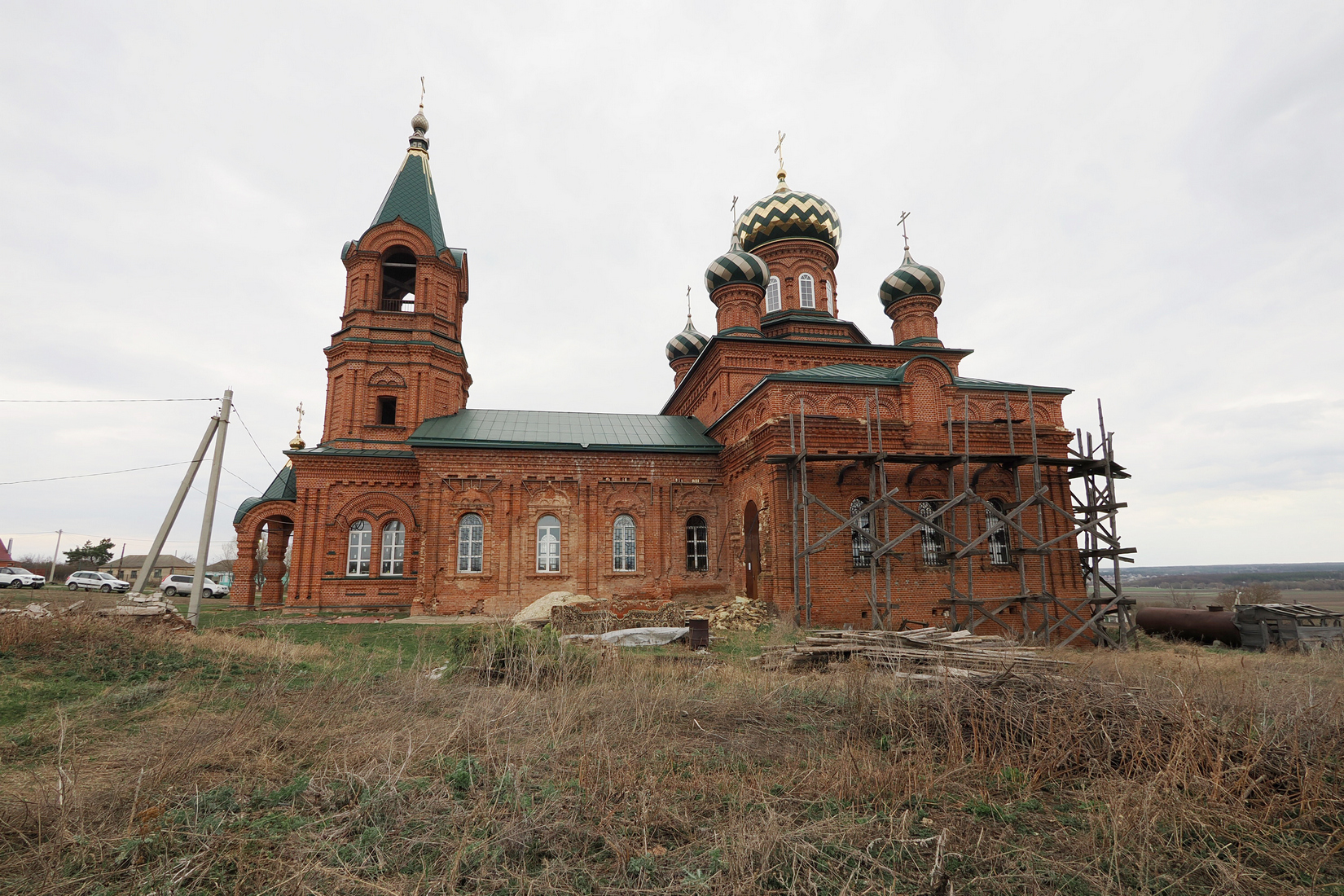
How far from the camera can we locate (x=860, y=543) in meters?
15.9

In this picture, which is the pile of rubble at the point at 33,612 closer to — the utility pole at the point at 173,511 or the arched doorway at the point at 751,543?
the utility pole at the point at 173,511

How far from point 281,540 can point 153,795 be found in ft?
69.8

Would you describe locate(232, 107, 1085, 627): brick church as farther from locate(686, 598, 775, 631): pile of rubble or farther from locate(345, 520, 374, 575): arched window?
locate(686, 598, 775, 631): pile of rubble

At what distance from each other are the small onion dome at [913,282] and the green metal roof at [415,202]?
13887 millimetres

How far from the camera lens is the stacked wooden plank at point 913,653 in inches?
302

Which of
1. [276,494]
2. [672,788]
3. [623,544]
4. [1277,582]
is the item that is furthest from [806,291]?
[1277,582]

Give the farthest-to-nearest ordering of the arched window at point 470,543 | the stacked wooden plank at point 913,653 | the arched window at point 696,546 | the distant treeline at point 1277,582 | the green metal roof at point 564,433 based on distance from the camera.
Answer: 1. the distant treeline at point 1277,582
2. the arched window at point 696,546
3. the green metal roof at point 564,433
4. the arched window at point 470,543
5. the stacked wooden plank at point 913,653

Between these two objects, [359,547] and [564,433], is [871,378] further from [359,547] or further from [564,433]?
[359,547]

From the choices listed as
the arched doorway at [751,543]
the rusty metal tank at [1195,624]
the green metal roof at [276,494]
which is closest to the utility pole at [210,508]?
the green metal roof at [276,494]

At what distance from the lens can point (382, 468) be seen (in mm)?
19156

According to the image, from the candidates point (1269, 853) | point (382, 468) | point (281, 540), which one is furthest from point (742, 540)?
point (281, 540)

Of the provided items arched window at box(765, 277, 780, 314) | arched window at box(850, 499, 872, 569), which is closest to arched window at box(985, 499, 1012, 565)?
arched window at box(850, 499, 872, 569)

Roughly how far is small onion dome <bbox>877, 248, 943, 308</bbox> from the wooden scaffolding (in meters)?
5.25

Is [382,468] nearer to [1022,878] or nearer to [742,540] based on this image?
[742,540]
